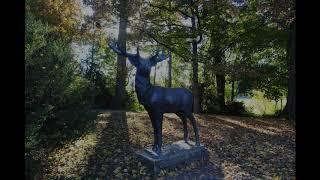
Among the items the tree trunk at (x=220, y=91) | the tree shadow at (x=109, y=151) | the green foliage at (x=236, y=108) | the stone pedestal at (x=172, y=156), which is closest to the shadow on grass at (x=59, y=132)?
the tree shadow at (x=109, y=151)

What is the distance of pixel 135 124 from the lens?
10297mm

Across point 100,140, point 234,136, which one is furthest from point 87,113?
point 234,136

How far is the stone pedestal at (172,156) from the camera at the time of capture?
6.32 meters

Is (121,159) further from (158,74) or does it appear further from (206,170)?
(158,74)

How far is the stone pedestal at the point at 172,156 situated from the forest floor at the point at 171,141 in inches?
4.7

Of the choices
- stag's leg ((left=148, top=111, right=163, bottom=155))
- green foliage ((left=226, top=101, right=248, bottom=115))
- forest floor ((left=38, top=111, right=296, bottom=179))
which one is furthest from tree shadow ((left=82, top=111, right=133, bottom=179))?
green foliage ((left=226, top=101, right=248, bottom=115))

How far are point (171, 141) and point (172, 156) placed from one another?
204cm

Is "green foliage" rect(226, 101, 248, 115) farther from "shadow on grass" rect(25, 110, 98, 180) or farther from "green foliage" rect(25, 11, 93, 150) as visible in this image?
"shadow on grass" rect(25, 110, 98, 180)

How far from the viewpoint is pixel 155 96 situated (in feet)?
20.2

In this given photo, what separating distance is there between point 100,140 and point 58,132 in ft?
4.79

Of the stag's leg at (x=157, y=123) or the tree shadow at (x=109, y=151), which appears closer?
the stag's leg at (x=157, y=123)

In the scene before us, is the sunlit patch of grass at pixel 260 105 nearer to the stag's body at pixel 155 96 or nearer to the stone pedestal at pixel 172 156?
the stone pedestal at pixel 172 156

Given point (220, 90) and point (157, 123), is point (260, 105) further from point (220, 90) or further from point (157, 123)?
point (157, 123)

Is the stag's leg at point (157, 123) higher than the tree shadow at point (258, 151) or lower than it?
higher
